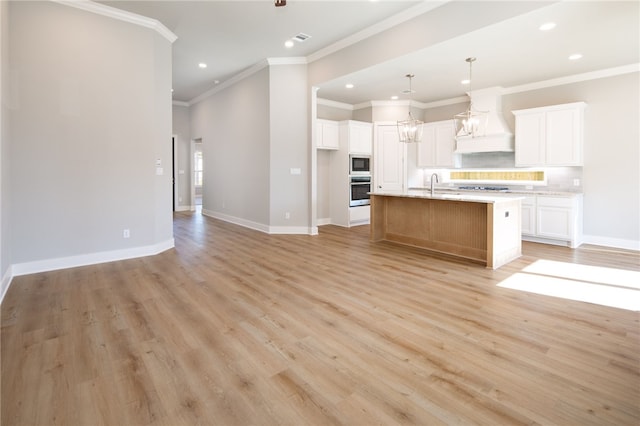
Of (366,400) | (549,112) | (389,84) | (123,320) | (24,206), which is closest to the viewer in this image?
(366,400)

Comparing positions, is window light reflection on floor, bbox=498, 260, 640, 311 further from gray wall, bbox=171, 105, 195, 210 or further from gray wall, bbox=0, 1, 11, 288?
gray wall, bbox=171, 105, 195, 210

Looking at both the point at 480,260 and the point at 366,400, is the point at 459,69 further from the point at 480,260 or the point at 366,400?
the point at 366,400

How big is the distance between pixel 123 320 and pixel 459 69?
579 cm

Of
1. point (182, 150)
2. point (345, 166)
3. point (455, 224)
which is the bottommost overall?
point (455, 224)

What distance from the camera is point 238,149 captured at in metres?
7.57

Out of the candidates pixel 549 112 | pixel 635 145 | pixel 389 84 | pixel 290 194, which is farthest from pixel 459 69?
pixel 290 194

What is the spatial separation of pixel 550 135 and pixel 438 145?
2297 mm

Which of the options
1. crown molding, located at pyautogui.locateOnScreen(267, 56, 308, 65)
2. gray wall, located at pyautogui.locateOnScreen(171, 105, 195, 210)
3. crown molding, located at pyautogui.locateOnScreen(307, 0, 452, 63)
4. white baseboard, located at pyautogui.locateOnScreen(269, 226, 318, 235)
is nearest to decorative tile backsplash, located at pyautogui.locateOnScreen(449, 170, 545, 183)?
white baseboard, located at pyautogui.locateOnScreen(269, 226, 318, 235)

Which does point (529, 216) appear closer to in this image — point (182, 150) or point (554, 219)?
point (554, 219)

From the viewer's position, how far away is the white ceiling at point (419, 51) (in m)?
3.92

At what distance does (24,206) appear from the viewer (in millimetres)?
3928

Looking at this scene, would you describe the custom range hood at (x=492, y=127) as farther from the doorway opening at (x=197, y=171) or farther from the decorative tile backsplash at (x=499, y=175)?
the doorway opening at (x=197, y=171)

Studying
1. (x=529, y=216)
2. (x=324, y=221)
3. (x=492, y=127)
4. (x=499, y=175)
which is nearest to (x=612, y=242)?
(x=529, y=216)

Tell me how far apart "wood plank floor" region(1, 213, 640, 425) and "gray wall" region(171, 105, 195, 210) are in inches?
263
